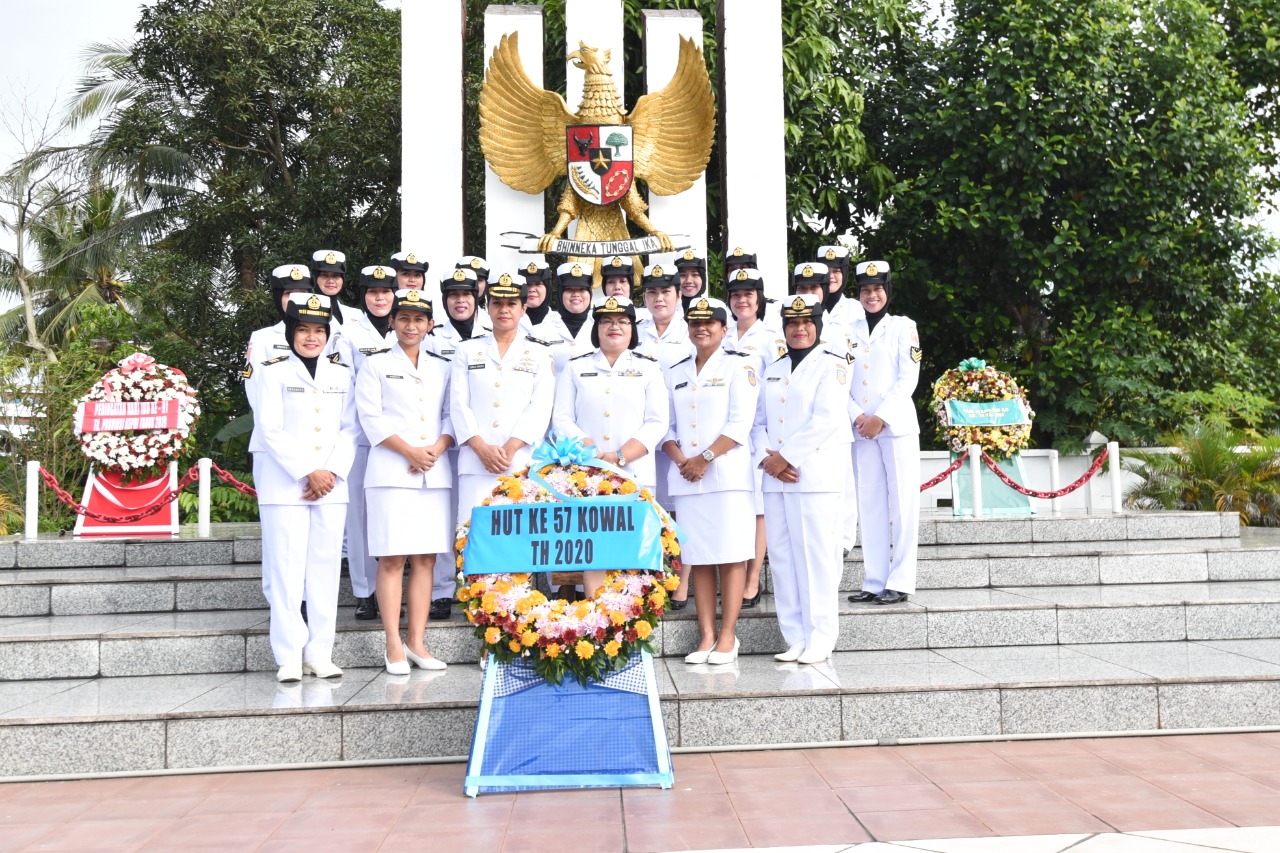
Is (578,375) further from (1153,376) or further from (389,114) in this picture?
(389,114)

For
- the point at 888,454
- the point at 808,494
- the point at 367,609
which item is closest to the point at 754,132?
the point at 888,454

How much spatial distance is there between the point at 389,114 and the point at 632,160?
6785mm

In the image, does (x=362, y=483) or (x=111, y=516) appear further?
(x=111, y=516)

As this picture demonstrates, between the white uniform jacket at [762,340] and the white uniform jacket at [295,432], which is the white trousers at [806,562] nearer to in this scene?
the white uniform jacket at [762,340]

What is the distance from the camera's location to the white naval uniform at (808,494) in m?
4.77

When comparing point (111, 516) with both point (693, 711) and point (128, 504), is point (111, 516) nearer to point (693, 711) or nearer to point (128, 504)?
point (128, 504)

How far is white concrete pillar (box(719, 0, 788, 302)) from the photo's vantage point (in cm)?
914

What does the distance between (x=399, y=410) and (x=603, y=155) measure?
462 centimetres

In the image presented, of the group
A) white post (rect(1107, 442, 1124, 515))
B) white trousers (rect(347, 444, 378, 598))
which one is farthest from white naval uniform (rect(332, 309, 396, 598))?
white post (rect(1107, 442, 1124, 515))

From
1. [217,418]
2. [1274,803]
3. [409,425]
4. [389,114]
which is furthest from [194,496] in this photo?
[1274,803]

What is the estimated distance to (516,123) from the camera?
9.09 m

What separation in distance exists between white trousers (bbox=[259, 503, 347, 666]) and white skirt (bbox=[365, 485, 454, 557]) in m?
0.16

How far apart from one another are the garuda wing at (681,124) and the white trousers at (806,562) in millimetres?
4851

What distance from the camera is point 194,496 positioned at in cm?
1156
